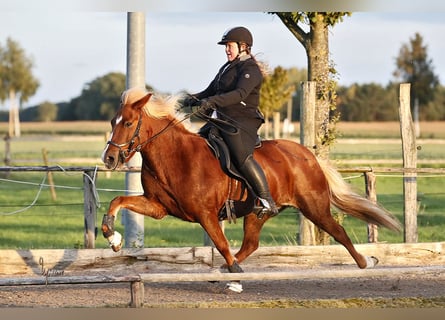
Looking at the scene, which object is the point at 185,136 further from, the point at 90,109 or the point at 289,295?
the point at 90,109

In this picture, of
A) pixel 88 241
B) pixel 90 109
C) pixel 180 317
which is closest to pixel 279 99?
pixel 88 241

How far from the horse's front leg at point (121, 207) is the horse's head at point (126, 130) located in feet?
1.12

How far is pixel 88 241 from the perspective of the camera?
1089 cm

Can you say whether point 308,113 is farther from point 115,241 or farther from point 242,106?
point 115,241

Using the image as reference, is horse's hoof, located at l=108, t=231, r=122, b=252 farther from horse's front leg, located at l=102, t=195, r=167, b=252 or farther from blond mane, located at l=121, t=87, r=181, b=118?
blond mane, located at l=121, t=87, r=181, b=118

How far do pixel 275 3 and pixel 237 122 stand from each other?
131 centimetres

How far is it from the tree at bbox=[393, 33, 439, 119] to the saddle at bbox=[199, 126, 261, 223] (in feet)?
187

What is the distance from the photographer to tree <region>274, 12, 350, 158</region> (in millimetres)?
11711

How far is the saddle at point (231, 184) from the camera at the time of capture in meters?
8.72

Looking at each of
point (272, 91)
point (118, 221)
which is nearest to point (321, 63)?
point (118, 221)

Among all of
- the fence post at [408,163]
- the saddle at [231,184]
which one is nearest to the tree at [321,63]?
the fence post at [408,163]

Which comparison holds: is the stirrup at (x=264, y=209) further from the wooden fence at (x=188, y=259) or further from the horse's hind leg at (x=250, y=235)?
the wooden fence at (x=188, y=259)

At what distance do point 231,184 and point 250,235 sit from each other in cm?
82

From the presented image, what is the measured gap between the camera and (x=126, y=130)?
27.9 ft
